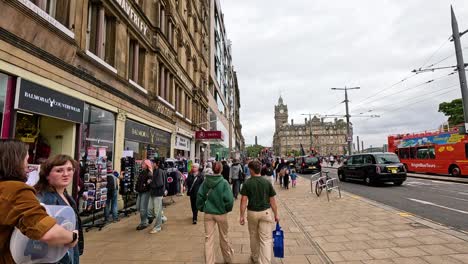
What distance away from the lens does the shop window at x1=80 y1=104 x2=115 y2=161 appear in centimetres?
829

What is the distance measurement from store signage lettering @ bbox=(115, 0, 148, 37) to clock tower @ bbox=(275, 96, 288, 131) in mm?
151936

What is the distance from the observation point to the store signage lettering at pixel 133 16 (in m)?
10.6

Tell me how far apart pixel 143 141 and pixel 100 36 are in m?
4.78

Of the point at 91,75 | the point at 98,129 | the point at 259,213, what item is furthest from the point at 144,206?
the point at 91,75

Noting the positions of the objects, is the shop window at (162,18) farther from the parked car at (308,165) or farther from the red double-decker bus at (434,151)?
the red double-decker bus at (434,151)

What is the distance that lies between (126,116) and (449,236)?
10.6 meters

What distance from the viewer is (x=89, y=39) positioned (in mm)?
8898

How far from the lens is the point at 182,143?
19938 mm

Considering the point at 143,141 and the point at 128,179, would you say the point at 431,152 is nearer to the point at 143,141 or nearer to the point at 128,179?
the point at 143,141

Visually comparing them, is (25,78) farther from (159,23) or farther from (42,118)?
(159,23)

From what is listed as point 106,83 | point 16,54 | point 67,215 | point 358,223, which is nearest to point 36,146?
point 16,54

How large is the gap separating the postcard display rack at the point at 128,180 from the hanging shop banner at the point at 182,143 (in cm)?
708

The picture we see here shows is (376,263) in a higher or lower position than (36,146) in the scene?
lower

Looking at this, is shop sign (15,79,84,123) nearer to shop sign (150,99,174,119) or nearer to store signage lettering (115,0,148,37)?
store signage lettering (115,0,148,37)
